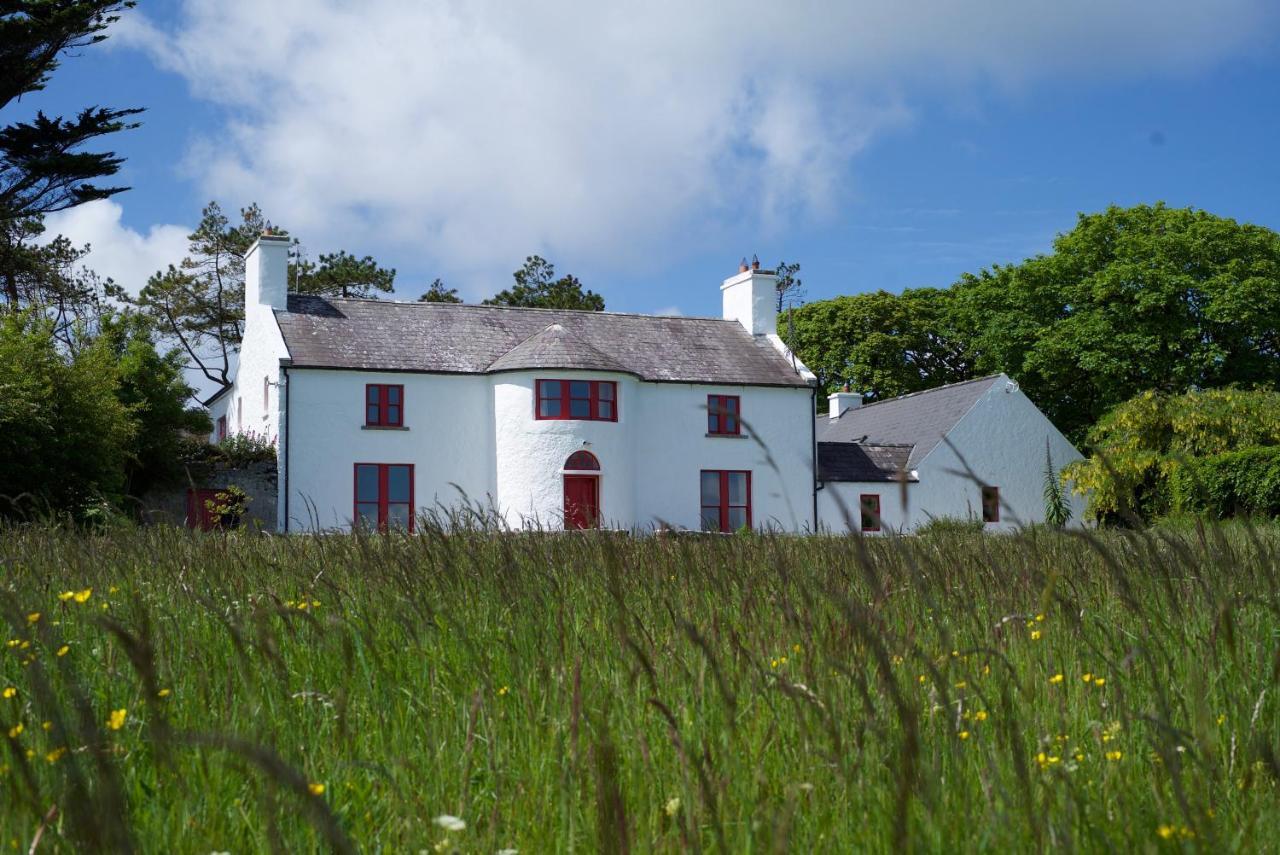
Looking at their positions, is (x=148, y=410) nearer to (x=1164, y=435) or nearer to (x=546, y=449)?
(x=546, y=449)

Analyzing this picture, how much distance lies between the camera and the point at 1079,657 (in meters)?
3.90

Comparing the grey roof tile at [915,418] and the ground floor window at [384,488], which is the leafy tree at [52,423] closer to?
the ground floor window at [384,488]

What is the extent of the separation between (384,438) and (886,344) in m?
26.3

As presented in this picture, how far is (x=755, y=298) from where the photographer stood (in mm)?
34781

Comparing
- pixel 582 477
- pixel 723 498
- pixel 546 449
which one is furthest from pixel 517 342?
pixel 723 498

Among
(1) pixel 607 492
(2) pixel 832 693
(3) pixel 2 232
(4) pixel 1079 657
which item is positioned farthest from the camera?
(3) pixel 2 232

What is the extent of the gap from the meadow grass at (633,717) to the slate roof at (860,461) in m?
27.5

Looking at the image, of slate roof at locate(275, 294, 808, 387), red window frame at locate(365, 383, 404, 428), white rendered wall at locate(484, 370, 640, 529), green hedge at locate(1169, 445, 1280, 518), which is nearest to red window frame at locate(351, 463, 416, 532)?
red window frame at locate(365, 383, 404, 428)

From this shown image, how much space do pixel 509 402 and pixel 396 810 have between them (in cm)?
2785

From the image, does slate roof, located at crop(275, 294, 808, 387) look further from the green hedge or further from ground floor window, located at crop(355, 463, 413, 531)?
the green hedge

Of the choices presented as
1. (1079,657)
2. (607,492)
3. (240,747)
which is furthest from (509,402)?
(240,747)

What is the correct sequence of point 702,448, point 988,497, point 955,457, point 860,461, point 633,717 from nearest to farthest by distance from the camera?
1. point 988,497
2. point 633,717
3. point 702,448
4. point 955,457
5. point 860,461

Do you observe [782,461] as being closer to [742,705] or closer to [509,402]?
[509,402]

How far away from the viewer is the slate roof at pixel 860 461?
32844mm
